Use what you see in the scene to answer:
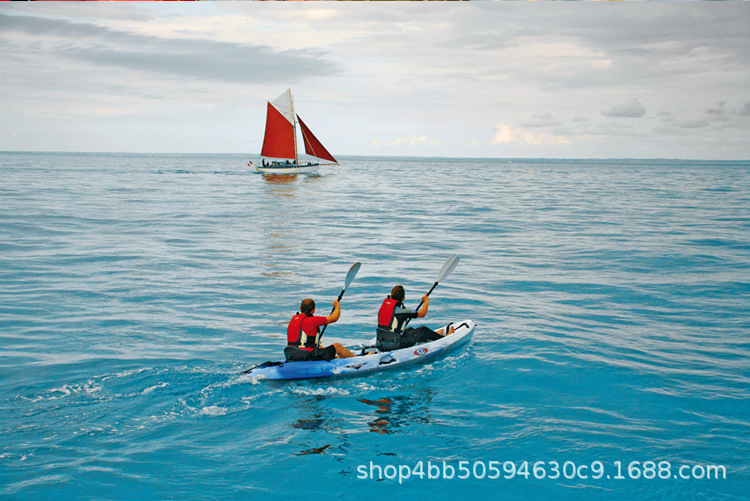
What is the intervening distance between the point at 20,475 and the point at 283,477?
3.85m

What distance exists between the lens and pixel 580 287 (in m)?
21.2

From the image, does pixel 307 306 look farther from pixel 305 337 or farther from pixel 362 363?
pixel 362 363

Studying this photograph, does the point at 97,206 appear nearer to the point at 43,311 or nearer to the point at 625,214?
the point at 43,311

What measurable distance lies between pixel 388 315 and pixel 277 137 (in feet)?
244

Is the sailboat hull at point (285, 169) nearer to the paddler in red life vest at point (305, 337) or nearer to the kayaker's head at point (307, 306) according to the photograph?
the paddler in red life vest at point (305, 337)

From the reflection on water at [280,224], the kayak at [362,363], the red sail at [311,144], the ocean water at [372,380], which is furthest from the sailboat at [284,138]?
the kayak at [362,363]

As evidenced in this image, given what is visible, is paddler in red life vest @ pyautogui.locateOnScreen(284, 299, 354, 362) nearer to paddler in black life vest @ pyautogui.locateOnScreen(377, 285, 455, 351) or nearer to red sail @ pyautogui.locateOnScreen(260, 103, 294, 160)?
paddler in black life vest @ pyautogui.locateOnScreen(377, 285, 455, 351)

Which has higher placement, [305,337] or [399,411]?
[305,337]

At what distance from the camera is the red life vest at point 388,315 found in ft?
41.9

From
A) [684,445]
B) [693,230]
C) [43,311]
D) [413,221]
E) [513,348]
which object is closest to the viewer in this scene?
[684,445]

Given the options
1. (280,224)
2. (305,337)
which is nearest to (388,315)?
(305,337)

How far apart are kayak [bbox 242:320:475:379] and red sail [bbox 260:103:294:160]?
69.8m

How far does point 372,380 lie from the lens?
39.5 feet

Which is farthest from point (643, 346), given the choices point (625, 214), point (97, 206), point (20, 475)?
point (97, 206)
